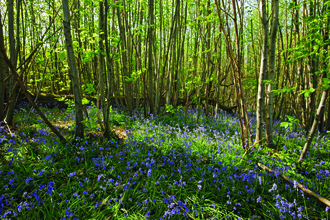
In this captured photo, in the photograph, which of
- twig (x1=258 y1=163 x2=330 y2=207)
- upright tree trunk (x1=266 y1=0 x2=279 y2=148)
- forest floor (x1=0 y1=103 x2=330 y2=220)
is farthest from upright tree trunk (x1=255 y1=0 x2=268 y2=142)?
forest floor (x1=0 y1=103 x2=330 y2=220)

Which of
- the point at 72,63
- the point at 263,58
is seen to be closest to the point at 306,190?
the point at 263,58

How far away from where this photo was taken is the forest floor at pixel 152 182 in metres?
2.06

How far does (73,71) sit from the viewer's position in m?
3.02

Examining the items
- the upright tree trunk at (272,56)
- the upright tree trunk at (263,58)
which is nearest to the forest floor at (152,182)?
the upright tree trunk at (272,56)

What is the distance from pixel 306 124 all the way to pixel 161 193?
4600 mm

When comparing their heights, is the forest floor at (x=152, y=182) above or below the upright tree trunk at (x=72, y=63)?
below

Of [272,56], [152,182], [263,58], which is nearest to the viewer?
[152,182]

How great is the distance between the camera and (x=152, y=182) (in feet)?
8.08

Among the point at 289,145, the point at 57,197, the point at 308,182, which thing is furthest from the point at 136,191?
the point at 289,145

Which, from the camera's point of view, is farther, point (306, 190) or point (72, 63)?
point (72, 63)

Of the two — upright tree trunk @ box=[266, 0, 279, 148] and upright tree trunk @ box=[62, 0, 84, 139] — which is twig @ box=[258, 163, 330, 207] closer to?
upright tree trunk @ box=[266, 0, 279, 148]

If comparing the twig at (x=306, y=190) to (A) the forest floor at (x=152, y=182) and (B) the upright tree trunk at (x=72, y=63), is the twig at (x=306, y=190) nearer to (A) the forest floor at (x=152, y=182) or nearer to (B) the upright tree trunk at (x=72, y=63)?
(A) the forest floor at (x=152, y=182)

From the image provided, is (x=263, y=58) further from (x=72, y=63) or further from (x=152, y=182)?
(x=72, y=63)

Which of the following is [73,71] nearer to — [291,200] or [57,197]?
[57,197]
